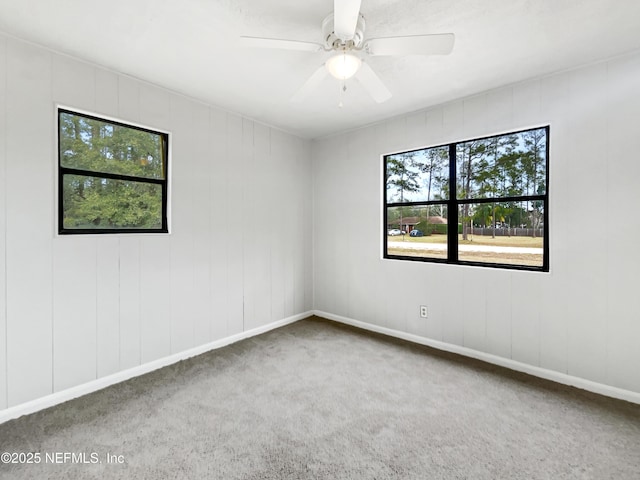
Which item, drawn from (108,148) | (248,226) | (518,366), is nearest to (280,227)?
(248,226)

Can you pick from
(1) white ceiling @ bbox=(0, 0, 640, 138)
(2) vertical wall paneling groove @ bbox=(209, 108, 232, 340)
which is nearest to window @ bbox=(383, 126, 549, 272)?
(1) white ceiling @ bbox=(0, 0, 640, 138)

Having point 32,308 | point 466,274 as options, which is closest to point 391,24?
point 466,274

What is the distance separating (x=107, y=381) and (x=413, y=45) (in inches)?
126

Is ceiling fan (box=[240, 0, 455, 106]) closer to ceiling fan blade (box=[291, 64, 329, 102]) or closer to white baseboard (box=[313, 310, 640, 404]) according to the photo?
ceiling fan blade (box=[291, 64, 329, 102])

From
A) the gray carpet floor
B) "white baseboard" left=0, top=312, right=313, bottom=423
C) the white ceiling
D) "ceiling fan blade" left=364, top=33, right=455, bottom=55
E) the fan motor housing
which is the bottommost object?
the gray carpet floor

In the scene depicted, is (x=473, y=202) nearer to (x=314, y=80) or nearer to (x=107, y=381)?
(x=314, y=80)

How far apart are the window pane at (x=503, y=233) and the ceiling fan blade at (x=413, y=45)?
174 cm

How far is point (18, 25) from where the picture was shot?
1903 mm

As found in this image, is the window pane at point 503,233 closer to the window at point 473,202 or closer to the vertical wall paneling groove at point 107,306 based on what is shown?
the window at point 473,202

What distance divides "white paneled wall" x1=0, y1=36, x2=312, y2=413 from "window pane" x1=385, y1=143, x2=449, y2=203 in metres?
1.32

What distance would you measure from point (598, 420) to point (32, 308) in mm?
3863

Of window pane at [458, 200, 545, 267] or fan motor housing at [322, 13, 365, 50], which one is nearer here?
fan motor housing at [322, 13, 365, 50]

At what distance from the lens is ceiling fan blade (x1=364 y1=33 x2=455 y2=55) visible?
155cm

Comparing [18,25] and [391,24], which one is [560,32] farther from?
[18,25]
